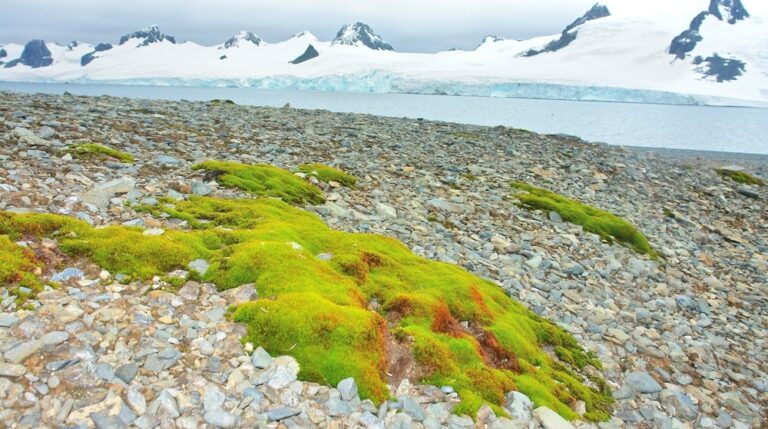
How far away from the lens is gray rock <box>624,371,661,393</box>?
1002 centimetres

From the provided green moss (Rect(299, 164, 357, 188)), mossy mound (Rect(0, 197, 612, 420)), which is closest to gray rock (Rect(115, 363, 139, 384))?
mossy mound (Rect(0, 197, 612, 420))

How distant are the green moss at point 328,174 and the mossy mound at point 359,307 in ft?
23.8

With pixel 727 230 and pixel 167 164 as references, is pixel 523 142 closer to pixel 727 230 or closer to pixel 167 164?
pixel 727 230

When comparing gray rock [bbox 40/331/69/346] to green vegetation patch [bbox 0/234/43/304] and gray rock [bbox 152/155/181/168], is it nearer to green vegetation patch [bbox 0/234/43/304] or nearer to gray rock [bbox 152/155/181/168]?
green vegetation patch [bbox 0/234/43/304]

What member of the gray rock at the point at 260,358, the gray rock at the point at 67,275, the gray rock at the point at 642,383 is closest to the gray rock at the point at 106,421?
the gray rock at the point at 260,358

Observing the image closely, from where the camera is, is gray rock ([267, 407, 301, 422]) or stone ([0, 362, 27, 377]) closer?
stone ([0, 362, 27, 377])

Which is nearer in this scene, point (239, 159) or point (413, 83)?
point (239, 159)

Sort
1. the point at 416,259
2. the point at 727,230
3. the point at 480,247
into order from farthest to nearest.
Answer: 1. the point at 727,230
2. the point at 480,247
3. the point at 416,259

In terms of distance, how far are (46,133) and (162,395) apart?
48.1 ft

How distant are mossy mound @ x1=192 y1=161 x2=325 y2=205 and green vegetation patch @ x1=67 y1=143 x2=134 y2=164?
2115mm

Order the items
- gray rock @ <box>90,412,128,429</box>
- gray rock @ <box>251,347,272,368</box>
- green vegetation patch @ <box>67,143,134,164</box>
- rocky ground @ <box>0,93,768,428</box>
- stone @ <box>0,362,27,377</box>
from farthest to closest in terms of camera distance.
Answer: green vegetation patch @ <box>67,143,134,164</box> → gray rock @ <box>251,347,272,368</box> → rocky ground @ <box>0,93,768,428</box> → stone @ <box>0,362,27,377</box> → gray rock @ <box>90,412,128,429</box>

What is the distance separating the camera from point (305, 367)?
6922mm

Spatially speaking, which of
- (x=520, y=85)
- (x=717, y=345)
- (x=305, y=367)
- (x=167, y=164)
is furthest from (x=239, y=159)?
(x=520, y=85)

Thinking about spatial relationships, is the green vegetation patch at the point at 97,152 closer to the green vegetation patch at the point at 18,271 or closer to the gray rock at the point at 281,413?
the green vegetation patch at the point at 18,271
